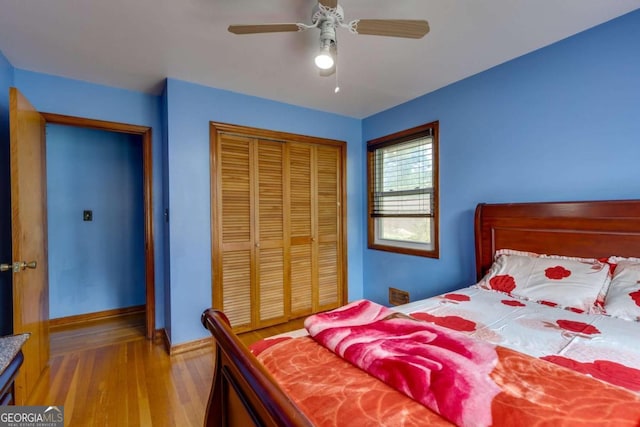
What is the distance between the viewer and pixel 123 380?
2164 millimetres

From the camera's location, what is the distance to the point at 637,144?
1762mm

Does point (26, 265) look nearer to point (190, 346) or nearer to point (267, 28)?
point (190, 346)

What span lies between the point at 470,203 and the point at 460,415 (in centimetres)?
215

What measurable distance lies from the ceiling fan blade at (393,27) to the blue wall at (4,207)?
250cm

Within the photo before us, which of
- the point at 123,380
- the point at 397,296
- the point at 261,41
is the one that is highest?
the point at 261,41

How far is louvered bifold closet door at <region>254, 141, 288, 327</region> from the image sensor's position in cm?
303

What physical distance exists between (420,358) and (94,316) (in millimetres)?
3816

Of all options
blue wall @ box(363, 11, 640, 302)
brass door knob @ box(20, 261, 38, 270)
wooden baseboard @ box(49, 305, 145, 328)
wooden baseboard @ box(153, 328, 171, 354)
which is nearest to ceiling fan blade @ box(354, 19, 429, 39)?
blue wall @ box(363, 11, 640, 302)

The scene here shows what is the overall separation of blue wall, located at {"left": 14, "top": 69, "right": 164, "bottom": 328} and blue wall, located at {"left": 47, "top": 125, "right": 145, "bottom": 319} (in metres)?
0.92

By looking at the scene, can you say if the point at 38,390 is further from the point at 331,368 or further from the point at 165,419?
the point at 331,368

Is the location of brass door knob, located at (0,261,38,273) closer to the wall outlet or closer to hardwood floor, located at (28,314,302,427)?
hardwood floor, located at (28,314,302,427)

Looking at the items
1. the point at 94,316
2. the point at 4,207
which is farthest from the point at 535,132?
the point at 94,316

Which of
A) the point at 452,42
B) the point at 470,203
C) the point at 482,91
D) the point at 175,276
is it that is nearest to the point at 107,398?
the point at 175,276

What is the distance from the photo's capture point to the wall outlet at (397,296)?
10.5 feet
